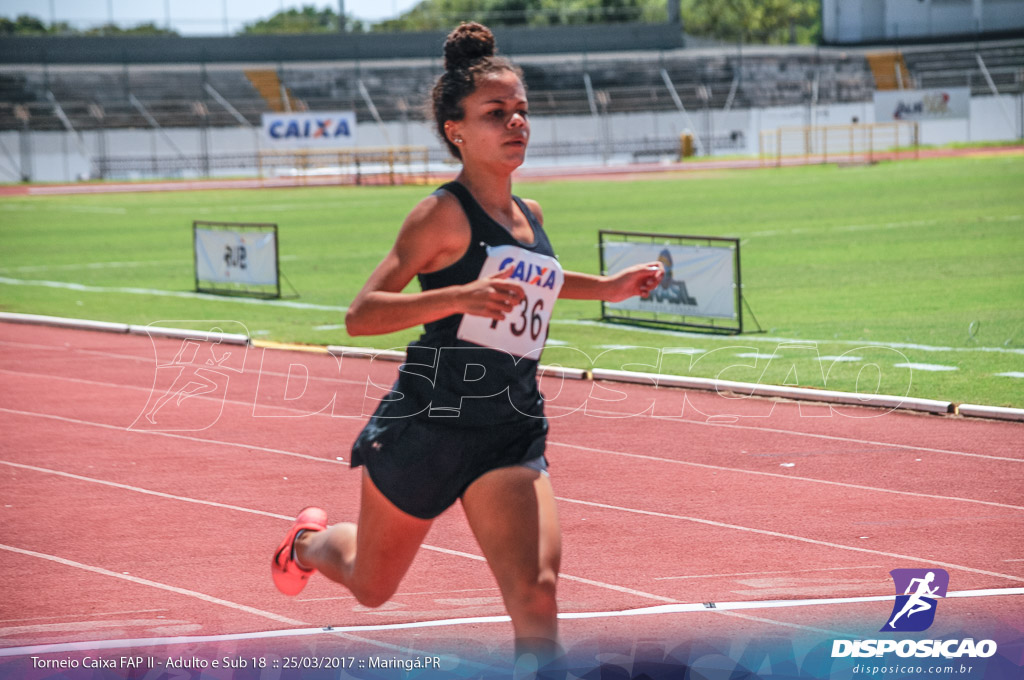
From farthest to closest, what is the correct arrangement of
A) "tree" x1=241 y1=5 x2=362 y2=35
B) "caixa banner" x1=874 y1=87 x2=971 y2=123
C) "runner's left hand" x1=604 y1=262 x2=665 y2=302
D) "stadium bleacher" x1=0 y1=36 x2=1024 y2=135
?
"tree" x1=241 y1=5 x2=362 y2=35 → "stadium bleacher" x1=0 y1=36 x2=1024 y2=135 → "caixa banner" x1=874 y1=87 x2=971 y2=123 → "runner's left hand" x1=604 y1=262 x2=665 y2=302

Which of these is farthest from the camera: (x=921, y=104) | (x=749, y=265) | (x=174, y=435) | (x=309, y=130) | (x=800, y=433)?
(x=921, y=104)

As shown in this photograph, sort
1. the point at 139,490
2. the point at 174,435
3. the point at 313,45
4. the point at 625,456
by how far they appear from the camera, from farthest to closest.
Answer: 1. the point at 313,45
2. the point at 174,435
3. the point at 625,456
4. the point at 139,490

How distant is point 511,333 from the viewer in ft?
12.8

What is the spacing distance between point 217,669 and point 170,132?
58.9m

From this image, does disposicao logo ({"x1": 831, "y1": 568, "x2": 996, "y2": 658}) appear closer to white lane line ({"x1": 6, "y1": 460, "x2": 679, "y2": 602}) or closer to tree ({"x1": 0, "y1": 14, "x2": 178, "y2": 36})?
white lane line ({"x1": 6, "y1": 460, "x2": 679, "y2": 602})

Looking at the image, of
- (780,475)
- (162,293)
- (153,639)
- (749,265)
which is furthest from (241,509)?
(749,265)

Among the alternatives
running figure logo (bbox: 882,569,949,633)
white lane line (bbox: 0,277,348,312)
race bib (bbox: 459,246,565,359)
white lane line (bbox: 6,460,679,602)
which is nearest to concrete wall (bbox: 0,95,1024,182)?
white lane line (bbox: 0,277,348,312)

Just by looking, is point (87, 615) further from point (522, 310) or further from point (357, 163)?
point (357, 163)

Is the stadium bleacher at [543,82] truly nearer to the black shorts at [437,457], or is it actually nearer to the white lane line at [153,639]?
the white lane line at [153,639]

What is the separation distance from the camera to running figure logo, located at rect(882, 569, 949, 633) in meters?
5.06

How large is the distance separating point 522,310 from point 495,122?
606 mm

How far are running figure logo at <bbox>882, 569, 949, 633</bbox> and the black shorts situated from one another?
203 cm

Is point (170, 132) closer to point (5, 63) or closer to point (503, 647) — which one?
point (5, 63)

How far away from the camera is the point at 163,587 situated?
5.82 meters
